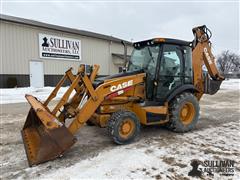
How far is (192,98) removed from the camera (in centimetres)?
485

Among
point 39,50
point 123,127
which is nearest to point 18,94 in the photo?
point 39,50

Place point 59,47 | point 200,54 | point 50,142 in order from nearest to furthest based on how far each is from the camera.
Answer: point 50,142 < point 200,54 < point 59,47

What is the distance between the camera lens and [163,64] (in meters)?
4.50

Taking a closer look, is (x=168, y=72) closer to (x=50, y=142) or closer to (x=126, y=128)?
(x=126, y=128)

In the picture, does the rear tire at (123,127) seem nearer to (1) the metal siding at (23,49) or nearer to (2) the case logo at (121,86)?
(2) the case logo at (121,86)

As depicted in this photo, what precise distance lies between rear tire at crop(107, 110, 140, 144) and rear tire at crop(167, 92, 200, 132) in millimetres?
1030

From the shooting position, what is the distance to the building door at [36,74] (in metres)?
14.5

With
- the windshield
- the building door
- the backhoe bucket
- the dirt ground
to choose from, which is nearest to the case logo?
the windshield

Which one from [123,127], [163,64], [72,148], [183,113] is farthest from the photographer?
[183,113]

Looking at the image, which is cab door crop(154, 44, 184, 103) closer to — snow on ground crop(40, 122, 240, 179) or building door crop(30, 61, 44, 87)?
snow on ground crop(40, 122, 240, 179)

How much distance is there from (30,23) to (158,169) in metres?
14.2

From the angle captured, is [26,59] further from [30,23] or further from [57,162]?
[57,162]

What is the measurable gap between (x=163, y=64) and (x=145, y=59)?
46 centimetres

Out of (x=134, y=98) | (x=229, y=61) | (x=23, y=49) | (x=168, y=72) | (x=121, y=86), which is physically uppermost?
(x=229, y=61)
